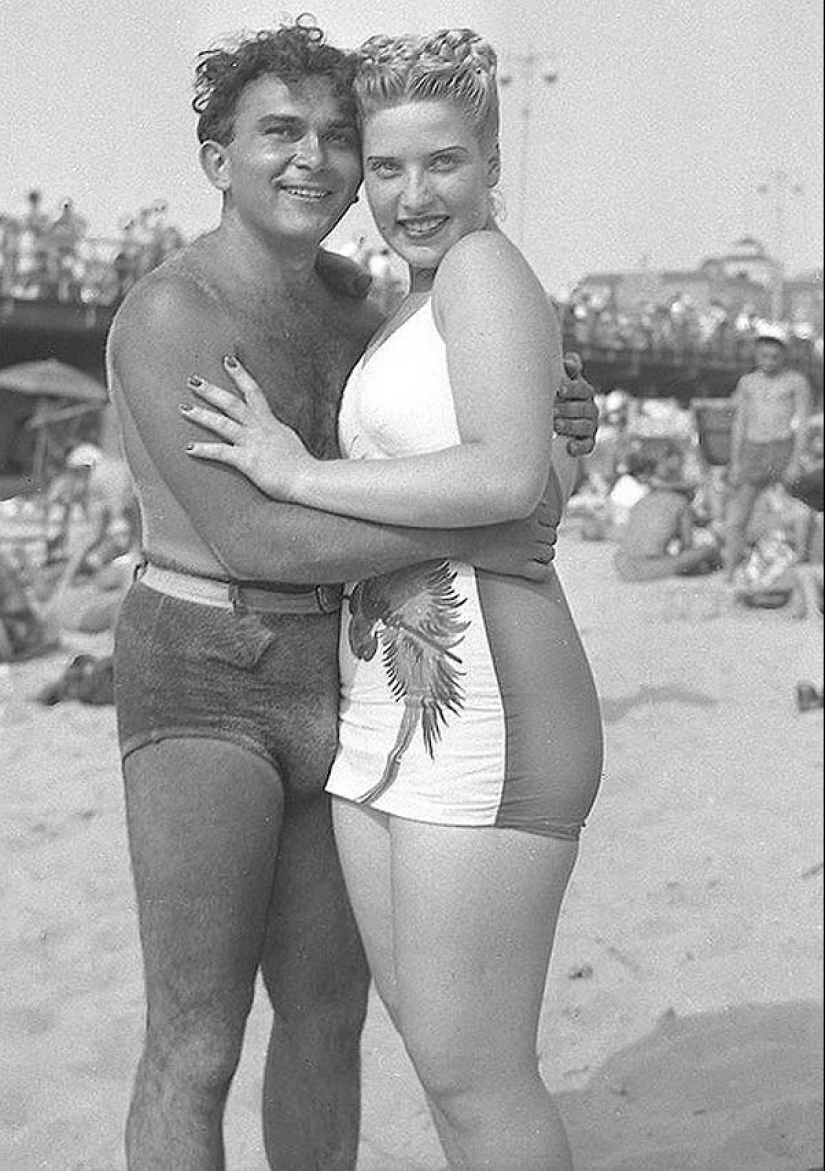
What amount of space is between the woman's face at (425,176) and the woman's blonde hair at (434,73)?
1cm

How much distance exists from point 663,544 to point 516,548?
7.83m

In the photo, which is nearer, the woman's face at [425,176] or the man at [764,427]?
the woman's face at [425,176]

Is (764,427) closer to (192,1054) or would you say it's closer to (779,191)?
(779,191)

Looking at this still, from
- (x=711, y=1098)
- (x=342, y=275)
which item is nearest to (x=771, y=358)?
(x=711, y=1098)

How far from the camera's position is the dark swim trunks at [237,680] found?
5.85ft

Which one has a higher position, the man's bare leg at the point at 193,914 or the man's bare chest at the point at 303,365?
the man's bare chest at the point at 303,365

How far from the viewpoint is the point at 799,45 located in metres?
4.90

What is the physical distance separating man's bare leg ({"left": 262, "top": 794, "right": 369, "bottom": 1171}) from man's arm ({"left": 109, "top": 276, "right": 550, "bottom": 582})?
1.07 ft

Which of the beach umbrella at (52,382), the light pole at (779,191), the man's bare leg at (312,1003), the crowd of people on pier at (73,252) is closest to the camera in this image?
the man's bare leg at (312,1003)

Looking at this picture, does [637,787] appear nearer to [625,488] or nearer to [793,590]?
[793,590]

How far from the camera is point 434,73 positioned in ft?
5.43

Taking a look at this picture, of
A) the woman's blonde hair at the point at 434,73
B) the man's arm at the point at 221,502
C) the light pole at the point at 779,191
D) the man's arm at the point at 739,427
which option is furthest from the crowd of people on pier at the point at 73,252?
the man's arm at the point at 739,427

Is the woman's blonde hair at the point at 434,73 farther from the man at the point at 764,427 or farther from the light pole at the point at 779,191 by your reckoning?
the man at the point at 764,427

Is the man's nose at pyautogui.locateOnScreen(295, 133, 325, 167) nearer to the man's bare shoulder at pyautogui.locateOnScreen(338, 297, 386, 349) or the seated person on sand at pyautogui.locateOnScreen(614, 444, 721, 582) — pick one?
the man's bare shoulder at pyautogui.locateOnScreen(338, 297, 386, 349)
